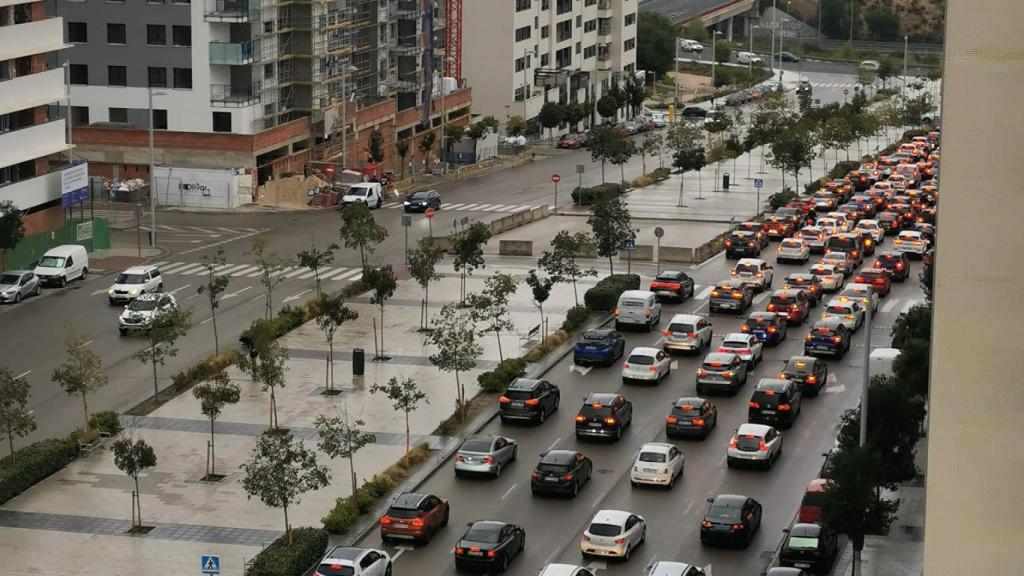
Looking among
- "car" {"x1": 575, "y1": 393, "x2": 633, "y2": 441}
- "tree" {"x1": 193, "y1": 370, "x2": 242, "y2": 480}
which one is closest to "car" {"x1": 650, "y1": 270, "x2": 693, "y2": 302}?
"car" {"x1": 575, "y1": 393, "x2": 633, "y2": 441}

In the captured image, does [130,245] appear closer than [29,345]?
No

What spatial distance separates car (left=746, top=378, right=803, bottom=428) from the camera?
6109cm

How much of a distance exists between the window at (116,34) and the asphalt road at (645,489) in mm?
49993

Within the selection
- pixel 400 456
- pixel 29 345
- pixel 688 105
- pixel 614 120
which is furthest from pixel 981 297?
pixel 688 105

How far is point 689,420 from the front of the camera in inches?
2352

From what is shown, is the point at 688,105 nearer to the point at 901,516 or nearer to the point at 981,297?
the point at 901,516

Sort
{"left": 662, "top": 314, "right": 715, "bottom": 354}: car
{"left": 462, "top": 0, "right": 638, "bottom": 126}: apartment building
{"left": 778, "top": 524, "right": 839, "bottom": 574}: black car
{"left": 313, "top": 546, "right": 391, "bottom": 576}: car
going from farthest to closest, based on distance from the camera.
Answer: {"left": 462, "top": 0, "right": 638, "bottom": 126}: apartment building → {"left": 662, "top": 314, "right": 715, "bottom": 354}: car → {"left": 778, "top": 524, "right": 839, "bottom": 574}: black car → {"left": 313, "top": 546, "right": 391, "bottom": 576}: car

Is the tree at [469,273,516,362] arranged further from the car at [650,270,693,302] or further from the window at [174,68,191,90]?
the window at [174,68,191,90]

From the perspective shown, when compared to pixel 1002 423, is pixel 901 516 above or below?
below

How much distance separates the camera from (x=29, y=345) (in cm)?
7256

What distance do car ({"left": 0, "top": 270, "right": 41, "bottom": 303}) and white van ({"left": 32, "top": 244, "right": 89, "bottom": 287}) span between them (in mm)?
1148

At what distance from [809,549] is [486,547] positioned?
770cm

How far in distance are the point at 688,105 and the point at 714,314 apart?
103483 millimetres

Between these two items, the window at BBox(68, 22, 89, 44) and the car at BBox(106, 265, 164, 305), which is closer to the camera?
the car at BBox(106, 265, 164, 305)
